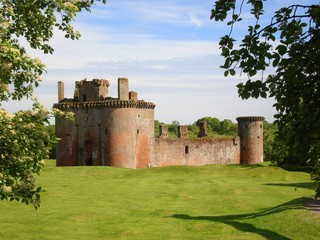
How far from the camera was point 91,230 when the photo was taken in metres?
17.2

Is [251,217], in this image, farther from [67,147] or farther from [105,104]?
[67,147]

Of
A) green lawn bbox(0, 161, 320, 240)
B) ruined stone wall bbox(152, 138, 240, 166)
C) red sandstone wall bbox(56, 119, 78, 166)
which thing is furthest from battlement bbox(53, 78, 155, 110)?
green lawn bbox(0, 161, 320, 240)

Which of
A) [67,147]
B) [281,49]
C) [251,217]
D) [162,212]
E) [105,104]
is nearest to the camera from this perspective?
[281,49]

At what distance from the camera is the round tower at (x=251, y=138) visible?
57812 millimetres

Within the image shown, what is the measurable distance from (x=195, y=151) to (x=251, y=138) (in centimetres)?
839

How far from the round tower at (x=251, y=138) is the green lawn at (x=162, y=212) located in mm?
25152

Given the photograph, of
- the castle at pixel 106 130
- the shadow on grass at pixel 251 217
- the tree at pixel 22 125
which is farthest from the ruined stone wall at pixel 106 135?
the tree at pixel 22 125

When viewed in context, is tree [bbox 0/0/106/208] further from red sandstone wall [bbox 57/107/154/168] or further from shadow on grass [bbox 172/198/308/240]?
red sandstone wall [bbox 57/107/154/168]

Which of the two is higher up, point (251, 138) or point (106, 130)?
point (106, 130)

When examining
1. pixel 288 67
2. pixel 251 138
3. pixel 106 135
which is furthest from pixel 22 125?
pixel 251 138

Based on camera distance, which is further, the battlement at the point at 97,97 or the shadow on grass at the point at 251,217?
the battlement at the point at 97,97

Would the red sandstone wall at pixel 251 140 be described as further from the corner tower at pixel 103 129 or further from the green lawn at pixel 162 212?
the green lawn at pixel 162 212

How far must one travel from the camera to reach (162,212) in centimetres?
2114

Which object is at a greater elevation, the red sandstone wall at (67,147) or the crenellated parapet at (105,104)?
the crenellated parapet at (105,104)
